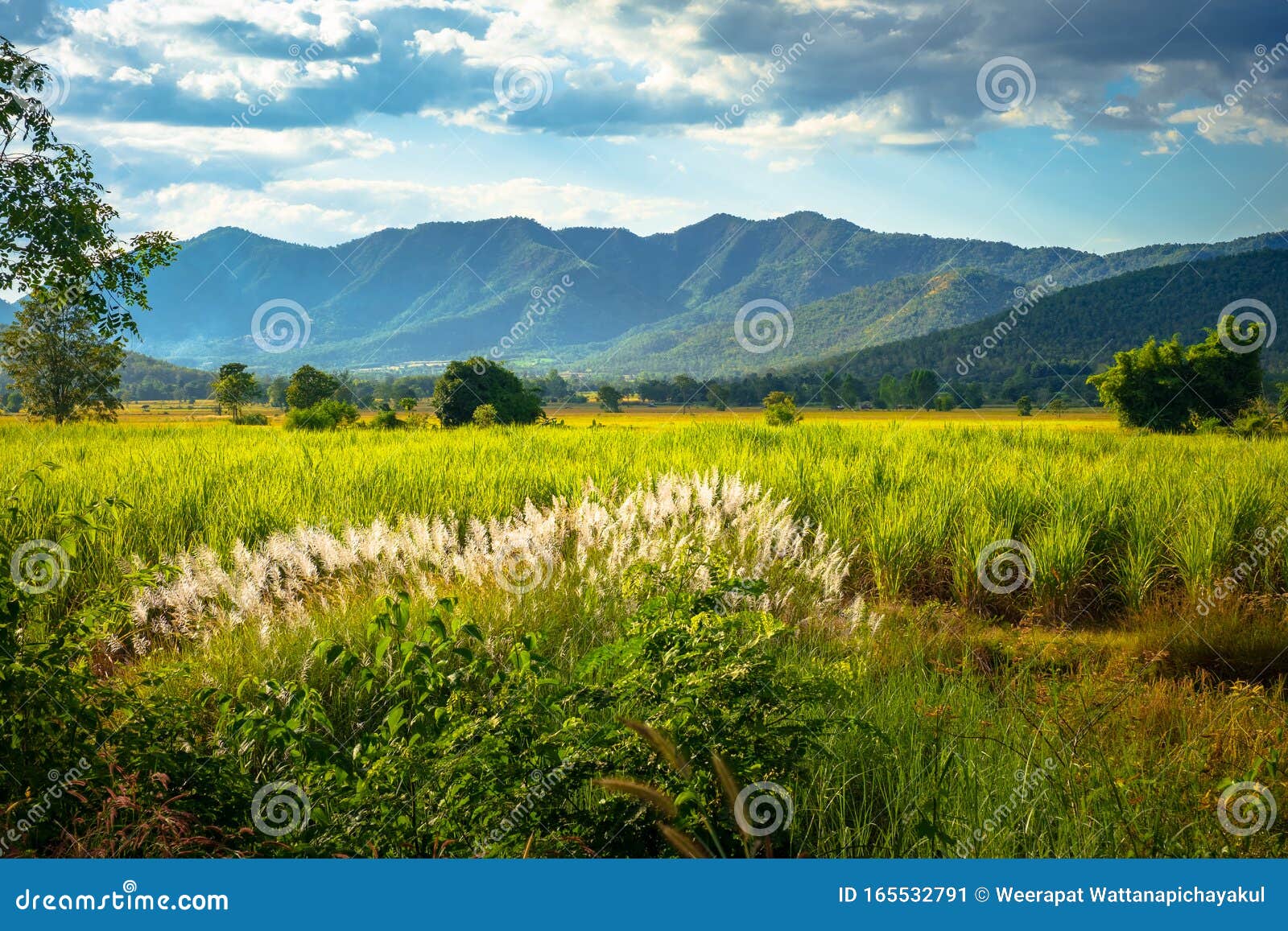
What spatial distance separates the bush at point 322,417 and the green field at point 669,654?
50.9ft

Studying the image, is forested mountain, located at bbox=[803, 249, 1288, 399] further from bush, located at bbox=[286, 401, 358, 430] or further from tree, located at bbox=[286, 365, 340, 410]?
bush, located at bbox=[286, 401, 358, 430]

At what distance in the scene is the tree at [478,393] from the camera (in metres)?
36.7

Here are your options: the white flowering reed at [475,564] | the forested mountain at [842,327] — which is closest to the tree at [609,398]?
the white flowering reed at [475,564]

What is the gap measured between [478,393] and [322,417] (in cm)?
1162

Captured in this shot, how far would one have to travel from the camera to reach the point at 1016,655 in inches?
249

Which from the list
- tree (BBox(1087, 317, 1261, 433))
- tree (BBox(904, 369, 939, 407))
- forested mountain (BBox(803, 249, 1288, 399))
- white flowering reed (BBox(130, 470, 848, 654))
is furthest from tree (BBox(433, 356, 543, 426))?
forested mountain (BBox(803, 249, 1288, 399))

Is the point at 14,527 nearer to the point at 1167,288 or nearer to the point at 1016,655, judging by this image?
the point at 1016,655

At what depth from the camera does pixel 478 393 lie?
39.0m

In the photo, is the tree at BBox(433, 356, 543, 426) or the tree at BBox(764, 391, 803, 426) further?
the tree at BBox(433, 356, 543, 426)

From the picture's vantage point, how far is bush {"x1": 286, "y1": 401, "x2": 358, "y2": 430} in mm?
27500

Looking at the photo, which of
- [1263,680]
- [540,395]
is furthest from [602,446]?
[540,395]

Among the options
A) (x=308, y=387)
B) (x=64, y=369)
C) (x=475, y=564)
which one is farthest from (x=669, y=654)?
(x=308, y=387)

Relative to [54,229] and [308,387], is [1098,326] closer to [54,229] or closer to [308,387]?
[308,387]

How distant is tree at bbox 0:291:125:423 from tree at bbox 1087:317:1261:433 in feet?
156
